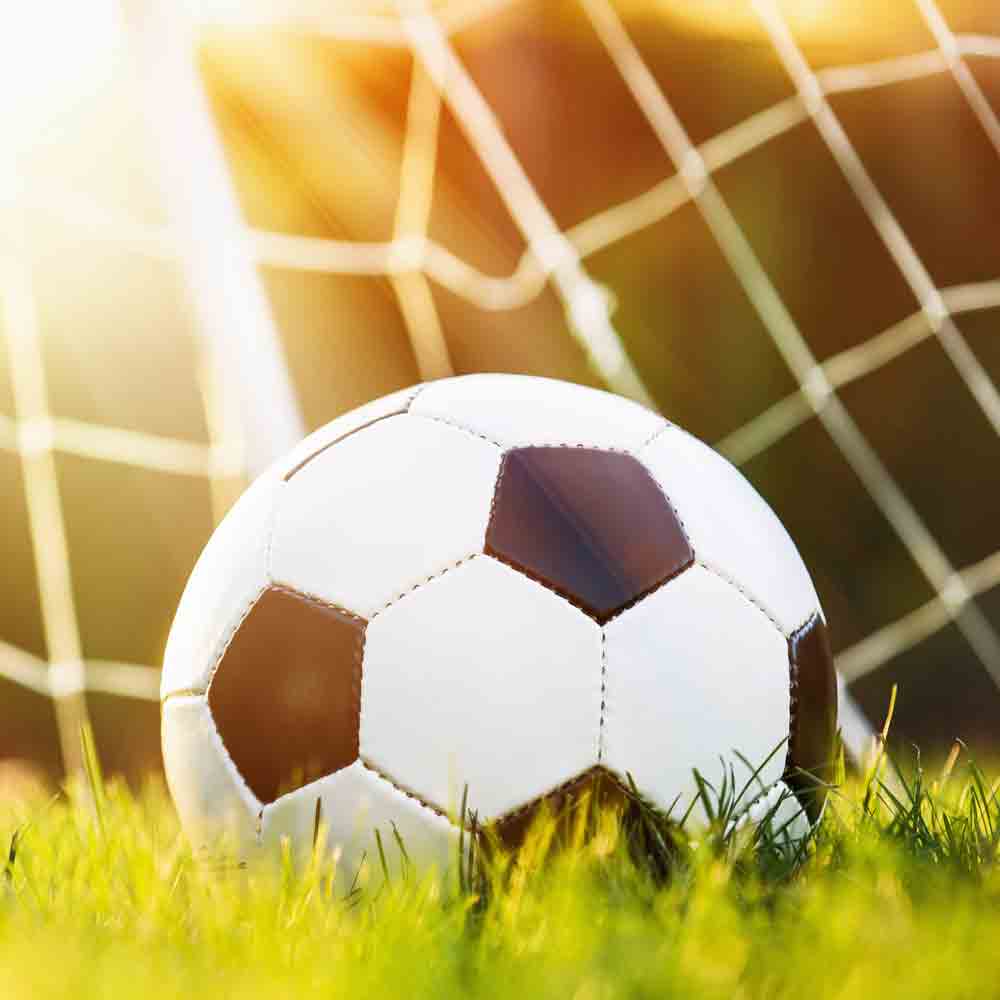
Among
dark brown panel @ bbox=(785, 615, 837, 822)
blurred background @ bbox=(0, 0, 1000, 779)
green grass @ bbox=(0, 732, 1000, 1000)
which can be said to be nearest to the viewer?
green grass @ bbox=(0, 732, 1000, 1000)

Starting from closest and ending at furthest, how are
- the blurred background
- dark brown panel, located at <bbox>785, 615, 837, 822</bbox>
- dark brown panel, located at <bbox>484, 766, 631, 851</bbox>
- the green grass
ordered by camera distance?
the green grass, dark brown panel, located at <bbox>484, 766, 631, 851</bbox>, dark brown panel, located at <bbox>785, 615, 837, 822</bbox>, the blurred background

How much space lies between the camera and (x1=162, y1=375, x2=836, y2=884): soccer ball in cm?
117

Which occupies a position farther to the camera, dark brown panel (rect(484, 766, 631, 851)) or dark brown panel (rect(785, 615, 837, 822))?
dark brown panel (rect(785, 615, 837, 822))

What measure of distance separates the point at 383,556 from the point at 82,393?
1391 millimetres

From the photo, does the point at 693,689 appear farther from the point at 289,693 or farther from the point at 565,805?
the point at 289,693

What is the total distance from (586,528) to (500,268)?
149cm

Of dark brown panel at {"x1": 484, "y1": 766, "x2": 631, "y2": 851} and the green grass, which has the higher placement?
dark brown panel at {"x1": 484, "y1": 766, "x2": 631, "y2": 851}

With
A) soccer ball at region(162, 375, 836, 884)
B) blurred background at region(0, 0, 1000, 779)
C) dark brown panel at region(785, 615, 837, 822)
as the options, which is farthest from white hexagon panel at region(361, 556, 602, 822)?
blurred background at region(0, 0, 1000, 779)

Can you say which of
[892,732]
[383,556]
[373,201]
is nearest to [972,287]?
[892,732]

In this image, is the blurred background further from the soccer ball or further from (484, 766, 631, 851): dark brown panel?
(484, 766, 631, 851): dark brown panel

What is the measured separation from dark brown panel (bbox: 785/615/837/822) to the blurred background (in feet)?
3.36

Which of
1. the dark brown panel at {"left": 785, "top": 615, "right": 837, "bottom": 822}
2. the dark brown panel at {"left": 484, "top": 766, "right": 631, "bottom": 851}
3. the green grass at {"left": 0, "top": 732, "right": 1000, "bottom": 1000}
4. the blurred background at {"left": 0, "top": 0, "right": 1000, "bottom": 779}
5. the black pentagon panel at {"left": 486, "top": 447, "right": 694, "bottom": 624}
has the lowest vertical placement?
the green grass at {"left": 0, "top": 732, "right": 1000, "bottom": 1000}

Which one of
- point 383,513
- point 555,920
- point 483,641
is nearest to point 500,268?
point 383,513

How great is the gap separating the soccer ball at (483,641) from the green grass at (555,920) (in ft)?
0.21
